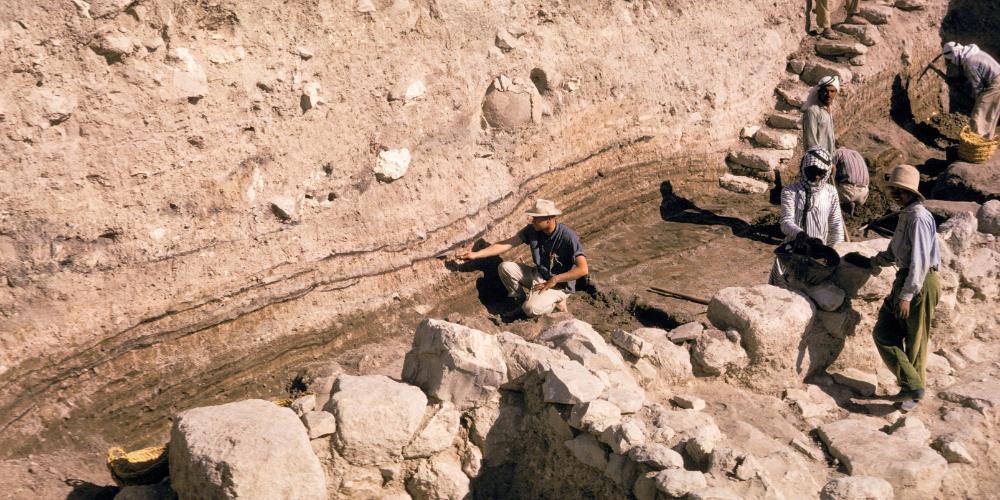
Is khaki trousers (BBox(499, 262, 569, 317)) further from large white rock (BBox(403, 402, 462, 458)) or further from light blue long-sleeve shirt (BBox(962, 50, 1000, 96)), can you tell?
light blue long-sleeve shirt (BBox(962, 50, 1000, 96))

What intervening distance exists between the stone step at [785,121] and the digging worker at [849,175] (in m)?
1.37

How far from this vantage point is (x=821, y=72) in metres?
9.70

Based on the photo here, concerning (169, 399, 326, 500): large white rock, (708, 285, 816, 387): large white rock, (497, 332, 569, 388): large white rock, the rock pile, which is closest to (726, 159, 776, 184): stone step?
the rock pile

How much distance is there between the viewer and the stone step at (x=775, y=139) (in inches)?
355

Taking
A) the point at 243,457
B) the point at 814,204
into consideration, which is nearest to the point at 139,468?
the point at 243,457

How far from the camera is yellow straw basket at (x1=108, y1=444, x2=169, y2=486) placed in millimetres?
4344

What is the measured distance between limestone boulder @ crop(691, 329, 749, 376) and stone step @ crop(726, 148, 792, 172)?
385 centimetres

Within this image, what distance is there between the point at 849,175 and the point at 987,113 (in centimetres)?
278

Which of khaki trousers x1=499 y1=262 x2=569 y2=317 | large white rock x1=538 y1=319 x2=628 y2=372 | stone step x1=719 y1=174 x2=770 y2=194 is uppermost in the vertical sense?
large white rock x1=538 y1=319 x2=628 y2=372

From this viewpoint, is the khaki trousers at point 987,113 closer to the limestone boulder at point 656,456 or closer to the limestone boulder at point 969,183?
the limestone boulder at point 969,183

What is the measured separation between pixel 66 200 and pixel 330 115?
168cm

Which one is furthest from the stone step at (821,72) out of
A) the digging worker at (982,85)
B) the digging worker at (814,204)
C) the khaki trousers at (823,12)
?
the digging worker at (814,204)

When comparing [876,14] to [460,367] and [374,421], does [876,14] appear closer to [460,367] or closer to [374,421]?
[460,367]

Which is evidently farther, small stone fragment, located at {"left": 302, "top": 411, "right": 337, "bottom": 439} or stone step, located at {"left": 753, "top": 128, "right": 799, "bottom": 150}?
stone step, located at {"left": 753, "top": 128, "right": 799, "bottom": 150}
